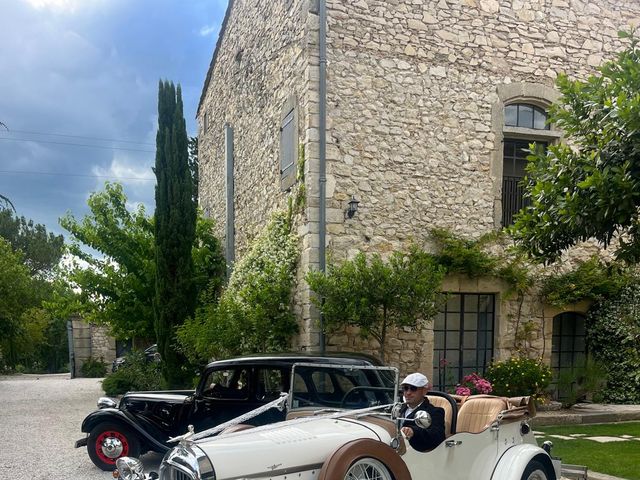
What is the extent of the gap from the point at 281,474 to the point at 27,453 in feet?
19.7

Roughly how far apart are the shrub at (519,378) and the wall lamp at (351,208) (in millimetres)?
3520

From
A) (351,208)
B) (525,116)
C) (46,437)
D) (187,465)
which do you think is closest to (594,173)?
(187,465)

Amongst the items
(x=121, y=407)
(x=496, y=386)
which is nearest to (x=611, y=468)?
(x=496, y=386)

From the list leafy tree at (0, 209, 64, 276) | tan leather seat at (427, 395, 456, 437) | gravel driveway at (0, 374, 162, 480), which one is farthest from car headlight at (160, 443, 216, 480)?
leafy tree at (0, 209, 64, 276)

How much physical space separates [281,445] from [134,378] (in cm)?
1155

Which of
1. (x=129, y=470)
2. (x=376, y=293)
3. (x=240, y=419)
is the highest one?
(x=376, y=293)

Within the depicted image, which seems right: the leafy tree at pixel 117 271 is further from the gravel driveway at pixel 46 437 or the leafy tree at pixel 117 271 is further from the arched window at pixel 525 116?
the arched window at pixel 525 116

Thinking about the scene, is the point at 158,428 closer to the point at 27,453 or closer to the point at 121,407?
the point at 121,407

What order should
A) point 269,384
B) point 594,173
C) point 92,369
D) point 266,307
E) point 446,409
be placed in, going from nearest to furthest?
point 446,409 < point 594,173 < point 269,384 < point 266,307 < point 92,369

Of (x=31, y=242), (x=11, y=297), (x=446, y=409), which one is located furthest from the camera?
(x=31, y=242)

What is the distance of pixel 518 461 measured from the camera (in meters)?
4.48

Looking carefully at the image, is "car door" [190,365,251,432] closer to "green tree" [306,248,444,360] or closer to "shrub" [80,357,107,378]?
"green tree" [306,248,444,360]

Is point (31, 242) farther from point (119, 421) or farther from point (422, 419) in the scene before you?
point (422, 419)

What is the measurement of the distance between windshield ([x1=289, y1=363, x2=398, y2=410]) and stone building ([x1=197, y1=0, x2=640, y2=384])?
4100mm
